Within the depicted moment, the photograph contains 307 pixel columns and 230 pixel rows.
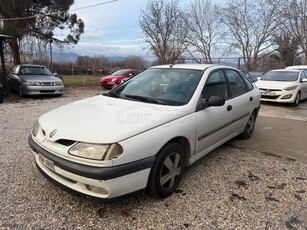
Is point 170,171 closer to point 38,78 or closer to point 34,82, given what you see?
point 34,82

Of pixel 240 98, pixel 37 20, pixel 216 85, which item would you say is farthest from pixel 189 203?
pixel 37 20

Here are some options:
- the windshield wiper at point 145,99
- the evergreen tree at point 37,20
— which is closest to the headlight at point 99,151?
the windshield wiper at point 145,99

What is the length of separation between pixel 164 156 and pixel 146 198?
0.56 metres

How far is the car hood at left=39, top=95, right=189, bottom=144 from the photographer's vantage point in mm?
2314

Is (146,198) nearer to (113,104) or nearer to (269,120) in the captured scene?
(113,104)

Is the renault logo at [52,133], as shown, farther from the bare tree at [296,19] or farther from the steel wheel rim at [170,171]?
the bare tree at [296,19]

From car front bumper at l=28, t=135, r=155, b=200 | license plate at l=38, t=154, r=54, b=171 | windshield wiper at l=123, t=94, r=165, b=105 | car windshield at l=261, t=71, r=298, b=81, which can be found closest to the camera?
car front bumper at l=28, t=135, r=155, b=200

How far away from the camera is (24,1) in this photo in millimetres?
12500

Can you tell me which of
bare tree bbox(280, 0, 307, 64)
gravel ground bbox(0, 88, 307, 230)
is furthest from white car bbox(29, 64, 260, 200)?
bare tree bbox(280, 0, 307, 64)

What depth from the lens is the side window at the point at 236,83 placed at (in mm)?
4123

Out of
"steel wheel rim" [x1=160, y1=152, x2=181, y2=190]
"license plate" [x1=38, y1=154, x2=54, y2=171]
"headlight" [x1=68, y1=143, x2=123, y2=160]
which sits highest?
"headlight" [x1=68, y1=143, x2=123, y2=160]

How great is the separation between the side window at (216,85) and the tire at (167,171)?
3.12ft

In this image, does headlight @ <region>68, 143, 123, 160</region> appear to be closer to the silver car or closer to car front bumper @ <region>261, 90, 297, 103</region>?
car front bumper @ <region>261, 90, 297, 103</region>

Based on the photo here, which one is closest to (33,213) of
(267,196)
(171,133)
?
(171,133)
